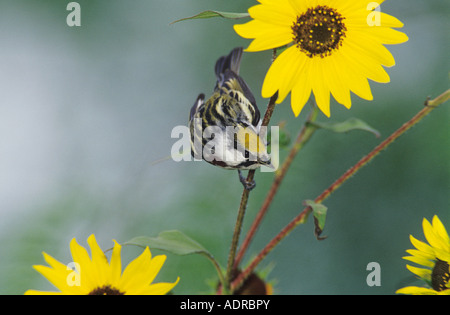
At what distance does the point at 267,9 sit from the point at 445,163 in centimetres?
56

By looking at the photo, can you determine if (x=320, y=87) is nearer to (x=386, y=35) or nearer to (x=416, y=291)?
(x=386, y=35)

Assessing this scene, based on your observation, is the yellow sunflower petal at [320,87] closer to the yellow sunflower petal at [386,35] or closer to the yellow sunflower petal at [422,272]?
the yellow sunflower petal at [386,35]

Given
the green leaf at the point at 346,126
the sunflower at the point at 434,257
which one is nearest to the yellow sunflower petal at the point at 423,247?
the sunflower at the point at 434,257

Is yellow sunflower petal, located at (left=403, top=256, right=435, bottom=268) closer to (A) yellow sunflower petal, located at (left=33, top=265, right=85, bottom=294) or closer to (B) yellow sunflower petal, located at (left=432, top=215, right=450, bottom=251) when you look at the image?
(B) yellow sunflower petal, located at (left=432, top=215, right=450, bottom=251)

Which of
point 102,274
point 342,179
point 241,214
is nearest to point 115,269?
point 102,274

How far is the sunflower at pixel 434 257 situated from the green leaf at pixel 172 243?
0.60 ft

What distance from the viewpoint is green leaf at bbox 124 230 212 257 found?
0.42 m

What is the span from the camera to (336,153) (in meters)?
0.86

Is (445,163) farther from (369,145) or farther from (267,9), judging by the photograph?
(267,9)

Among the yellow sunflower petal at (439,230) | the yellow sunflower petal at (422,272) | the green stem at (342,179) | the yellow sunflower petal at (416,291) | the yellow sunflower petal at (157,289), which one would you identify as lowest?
the yellow sunflower petal at (416,291)

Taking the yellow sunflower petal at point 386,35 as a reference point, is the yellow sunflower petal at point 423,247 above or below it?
below

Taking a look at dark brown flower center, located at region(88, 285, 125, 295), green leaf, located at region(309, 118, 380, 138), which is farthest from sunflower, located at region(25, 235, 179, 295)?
green leaf, located at region(309, 118, 380, 138)

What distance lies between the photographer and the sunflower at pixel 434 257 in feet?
1.36
